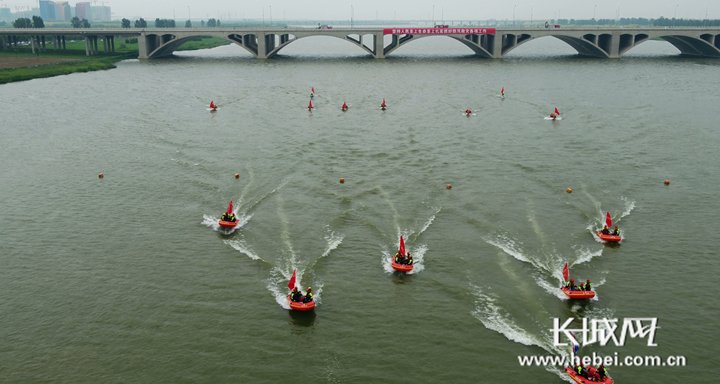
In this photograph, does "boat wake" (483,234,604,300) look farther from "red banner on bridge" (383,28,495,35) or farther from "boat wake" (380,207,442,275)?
"red banner on bridge" (383,28,495,35)

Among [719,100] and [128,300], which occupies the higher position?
[719,100]

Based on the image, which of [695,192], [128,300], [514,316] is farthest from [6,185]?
[695,192]

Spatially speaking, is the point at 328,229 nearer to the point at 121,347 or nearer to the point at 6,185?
the point at 121,347

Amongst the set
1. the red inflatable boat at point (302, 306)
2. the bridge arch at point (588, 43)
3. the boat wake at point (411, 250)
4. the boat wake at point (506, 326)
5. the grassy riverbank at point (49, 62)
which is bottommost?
the boat wake at point (506, 326)

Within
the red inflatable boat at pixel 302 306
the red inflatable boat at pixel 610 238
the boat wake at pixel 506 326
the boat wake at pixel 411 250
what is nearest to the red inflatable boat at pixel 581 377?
the boat wake at pixel 506 326

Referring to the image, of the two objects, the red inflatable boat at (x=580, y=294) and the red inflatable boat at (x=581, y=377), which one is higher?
the red inflatable boat at (x=580, y=294)

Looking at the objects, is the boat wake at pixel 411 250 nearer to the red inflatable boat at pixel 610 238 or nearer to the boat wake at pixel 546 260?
the boat wake at pixel 546 260

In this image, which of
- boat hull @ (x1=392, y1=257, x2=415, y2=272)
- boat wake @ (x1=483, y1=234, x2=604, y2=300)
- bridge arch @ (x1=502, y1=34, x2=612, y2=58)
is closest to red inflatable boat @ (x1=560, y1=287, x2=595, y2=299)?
boat wake @ (x1=483, y1=234, x2=604, y2=300)

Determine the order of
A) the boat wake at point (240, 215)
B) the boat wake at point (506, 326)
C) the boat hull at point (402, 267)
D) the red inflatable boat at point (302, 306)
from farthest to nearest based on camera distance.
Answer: the boat wake at point (240, 215) < the boat hull at point (402, 267) < the red inflatable boat at point (302, 306) < the boat wake at point (506, 326)
